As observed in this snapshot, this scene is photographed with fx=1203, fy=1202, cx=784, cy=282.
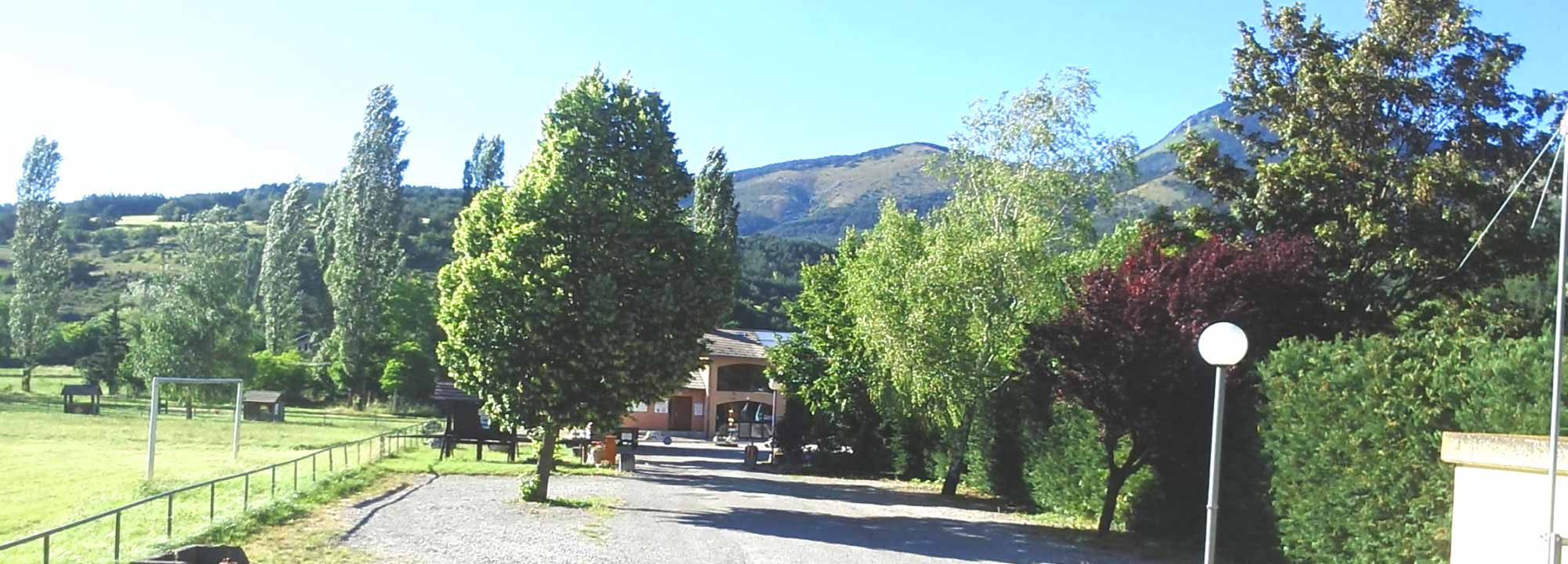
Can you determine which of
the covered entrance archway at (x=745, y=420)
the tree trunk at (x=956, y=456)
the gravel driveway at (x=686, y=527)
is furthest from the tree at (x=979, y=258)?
the covered entrance archway at (x=745, y=420)

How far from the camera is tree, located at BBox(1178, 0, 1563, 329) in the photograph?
22.9 metres

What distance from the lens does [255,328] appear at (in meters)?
78.0

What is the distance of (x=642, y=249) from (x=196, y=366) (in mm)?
50856

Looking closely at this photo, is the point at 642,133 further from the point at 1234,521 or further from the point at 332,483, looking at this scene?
the point at 1234,521

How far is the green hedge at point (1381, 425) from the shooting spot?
11.3 metres

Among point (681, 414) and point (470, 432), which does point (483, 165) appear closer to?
point (681, 414)

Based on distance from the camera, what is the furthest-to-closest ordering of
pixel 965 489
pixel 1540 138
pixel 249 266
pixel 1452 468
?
pixel 249 266 < pixel 965 489 < pixel 1540 138 < pixel 1452 468

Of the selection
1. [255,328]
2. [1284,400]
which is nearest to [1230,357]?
[1284,400]

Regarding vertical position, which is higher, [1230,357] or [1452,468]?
[1230,357]

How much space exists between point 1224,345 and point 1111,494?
33.1ft

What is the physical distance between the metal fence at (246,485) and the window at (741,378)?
19.9m

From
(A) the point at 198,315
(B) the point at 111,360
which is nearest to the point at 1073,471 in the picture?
(A) the point at 198,315

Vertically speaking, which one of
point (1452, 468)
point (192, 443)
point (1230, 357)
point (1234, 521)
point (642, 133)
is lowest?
point (192, 443)

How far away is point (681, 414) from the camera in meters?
62.8
